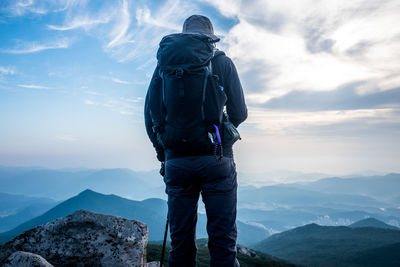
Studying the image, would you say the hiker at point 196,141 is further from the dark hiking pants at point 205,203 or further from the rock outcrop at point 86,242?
the rock outcrop at point 86,242

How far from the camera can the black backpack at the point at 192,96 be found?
4379 mm

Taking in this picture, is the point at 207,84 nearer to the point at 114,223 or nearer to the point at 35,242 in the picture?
the point at 114,223

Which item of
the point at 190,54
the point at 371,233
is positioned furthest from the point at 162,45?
the point at 371,233

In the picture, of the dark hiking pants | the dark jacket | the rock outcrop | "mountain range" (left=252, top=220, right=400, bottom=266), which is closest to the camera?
the dark hiking pants

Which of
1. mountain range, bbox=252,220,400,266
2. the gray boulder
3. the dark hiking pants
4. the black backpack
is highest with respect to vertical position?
the black backpack

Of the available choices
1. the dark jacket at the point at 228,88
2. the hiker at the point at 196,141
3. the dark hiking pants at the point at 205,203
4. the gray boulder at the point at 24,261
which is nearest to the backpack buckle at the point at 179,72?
the hiker at the point at 196,141

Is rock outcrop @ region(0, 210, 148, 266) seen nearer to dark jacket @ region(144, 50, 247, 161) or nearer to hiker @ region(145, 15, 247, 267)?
hiker @ region(145, 15, 247, 267)

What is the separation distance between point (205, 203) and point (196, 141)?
1136 mm

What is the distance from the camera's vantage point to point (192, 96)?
14.4 feet

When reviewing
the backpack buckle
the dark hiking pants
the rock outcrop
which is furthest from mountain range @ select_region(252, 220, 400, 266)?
the backpack buckle

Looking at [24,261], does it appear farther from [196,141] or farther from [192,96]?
[192,96]

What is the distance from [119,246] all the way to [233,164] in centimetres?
353

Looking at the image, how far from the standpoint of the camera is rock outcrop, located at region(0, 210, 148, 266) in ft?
18.0

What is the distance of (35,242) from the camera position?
5551 millimetres
